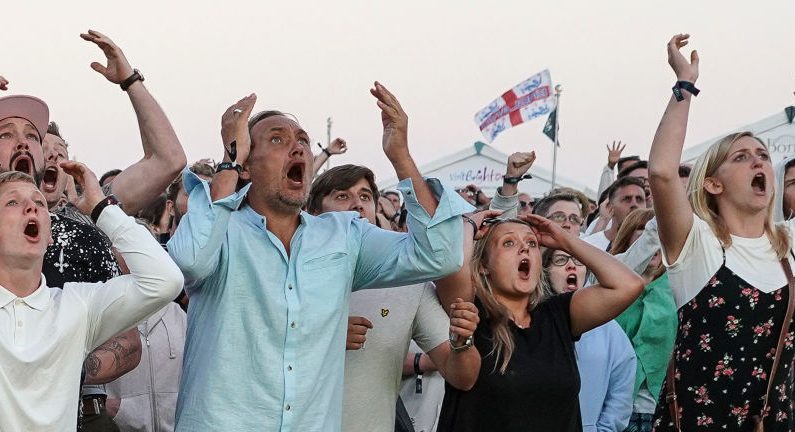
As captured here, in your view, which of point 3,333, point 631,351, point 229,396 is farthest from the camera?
point 631,351

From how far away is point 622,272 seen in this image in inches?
217

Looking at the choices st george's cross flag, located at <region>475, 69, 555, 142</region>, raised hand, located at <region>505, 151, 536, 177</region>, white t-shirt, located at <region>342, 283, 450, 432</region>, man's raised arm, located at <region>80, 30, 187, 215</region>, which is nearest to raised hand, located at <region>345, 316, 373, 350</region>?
white t-shirt, located at <region>342, 283, 450, 432</region>

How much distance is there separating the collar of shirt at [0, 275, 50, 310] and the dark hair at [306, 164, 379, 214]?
2.07 m

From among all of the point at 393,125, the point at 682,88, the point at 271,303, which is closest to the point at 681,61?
the point at 682,88

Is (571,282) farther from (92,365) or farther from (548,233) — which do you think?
(92,365)

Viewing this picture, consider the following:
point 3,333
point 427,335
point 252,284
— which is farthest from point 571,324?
point 3,333

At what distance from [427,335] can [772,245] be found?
5.53ft

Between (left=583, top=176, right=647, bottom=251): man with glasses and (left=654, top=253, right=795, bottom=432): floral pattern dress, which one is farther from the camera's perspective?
(left=583, top=176, right=647, bottom=251): man with glasses

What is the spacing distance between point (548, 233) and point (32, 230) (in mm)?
2441

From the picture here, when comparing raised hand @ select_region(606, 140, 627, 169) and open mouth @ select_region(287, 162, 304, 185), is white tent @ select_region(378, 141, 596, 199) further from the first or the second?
A: open mouth @ select_region(287, 162, 304, 185)

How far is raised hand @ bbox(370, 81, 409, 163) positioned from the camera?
469 cm

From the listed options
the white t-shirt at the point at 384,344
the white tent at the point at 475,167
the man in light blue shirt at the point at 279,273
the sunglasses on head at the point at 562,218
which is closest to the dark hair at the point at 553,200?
the sunglasses on head at the point at 562,218

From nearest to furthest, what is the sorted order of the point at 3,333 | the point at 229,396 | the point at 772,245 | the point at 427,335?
the point at 3,333 < the point at 229,396 < the point at 427,335 < the point at 772,245

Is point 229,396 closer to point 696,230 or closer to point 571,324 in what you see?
point 571,324
